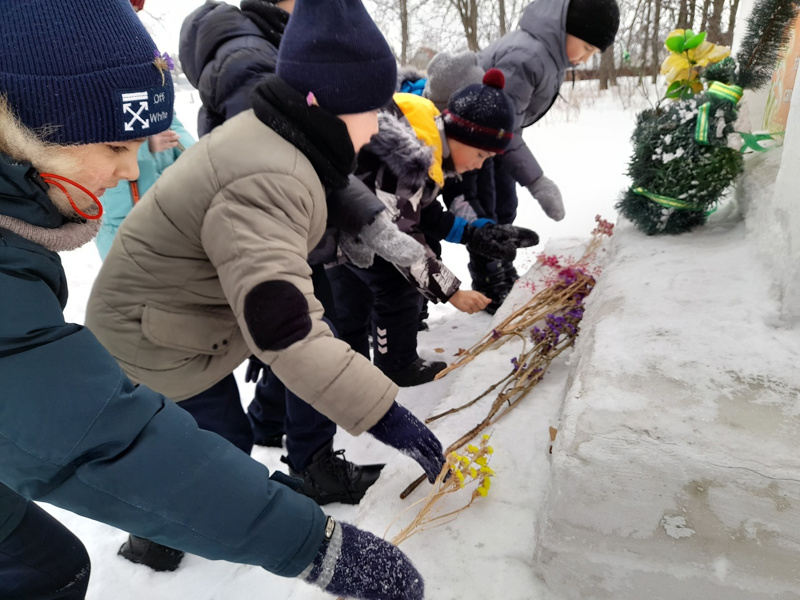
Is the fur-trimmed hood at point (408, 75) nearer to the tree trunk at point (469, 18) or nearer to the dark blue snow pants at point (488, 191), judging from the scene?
the dark blue snow pants at point (488, 191)

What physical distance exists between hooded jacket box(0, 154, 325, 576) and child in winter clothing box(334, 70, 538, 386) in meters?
1.16

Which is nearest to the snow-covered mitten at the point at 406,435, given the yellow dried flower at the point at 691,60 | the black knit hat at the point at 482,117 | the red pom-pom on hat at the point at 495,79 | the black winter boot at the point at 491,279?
the black knit hat at the point at 482,117

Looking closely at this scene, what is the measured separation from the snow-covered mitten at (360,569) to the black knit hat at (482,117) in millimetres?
1794

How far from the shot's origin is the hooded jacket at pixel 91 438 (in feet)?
2.68

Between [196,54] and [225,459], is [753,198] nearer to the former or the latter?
[225,459]

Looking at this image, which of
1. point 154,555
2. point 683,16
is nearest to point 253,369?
point 154,555

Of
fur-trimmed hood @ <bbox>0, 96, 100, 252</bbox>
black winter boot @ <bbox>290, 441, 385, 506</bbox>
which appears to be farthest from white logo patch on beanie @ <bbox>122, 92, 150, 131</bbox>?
black winter boot @ <bbox>290, 441, 385, 506</bbox>

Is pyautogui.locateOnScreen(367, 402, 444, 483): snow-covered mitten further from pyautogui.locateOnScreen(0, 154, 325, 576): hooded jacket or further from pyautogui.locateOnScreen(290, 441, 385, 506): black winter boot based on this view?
pyautogui.locateOnScreen(290, 441, 385, 506): black winter boot

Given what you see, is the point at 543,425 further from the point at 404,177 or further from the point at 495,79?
the point at 495,79

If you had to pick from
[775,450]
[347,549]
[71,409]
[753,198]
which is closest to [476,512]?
[347,549]

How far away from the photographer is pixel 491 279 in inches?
146

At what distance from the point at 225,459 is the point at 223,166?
2.23ft

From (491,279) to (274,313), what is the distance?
2.70 m

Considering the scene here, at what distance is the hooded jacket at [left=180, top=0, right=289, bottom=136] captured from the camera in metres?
2.06
